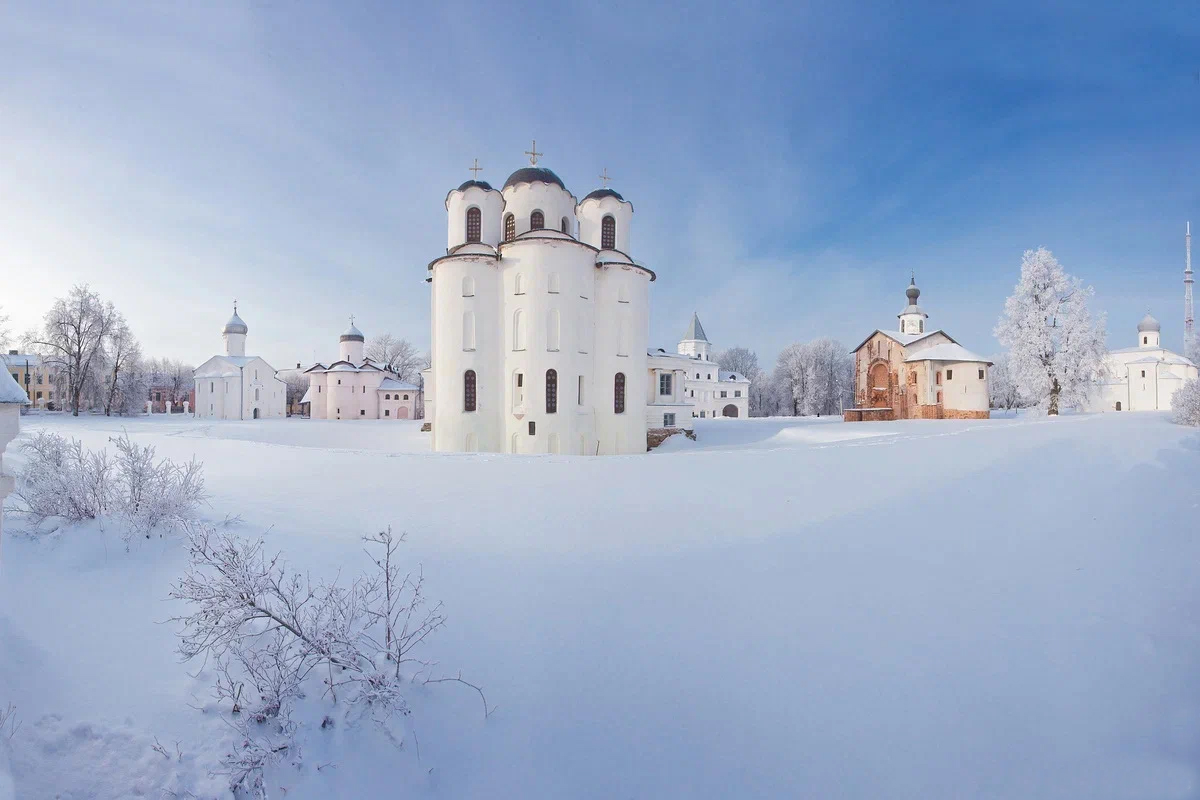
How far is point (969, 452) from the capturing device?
12172mm

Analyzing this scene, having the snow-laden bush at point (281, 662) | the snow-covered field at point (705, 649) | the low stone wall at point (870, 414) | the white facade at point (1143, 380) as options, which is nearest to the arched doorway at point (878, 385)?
the low stone wall at point (870, 414)

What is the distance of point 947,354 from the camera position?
33.7m

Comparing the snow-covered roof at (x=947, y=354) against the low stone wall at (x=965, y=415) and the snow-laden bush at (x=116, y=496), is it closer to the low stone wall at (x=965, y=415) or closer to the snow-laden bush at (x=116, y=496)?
the low stone wall at (x=965, y=415)

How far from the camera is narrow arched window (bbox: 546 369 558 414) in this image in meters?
21.8

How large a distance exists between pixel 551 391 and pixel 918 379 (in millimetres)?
26704

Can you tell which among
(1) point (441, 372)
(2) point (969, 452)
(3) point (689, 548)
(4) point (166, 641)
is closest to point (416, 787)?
(4) point (166, 641)

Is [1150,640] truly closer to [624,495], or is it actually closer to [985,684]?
[985,684]

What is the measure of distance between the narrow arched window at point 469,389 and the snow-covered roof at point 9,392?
18073mm

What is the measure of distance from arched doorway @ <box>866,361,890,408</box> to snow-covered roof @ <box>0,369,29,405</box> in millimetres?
41607

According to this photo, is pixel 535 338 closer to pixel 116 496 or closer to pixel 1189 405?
pixel 116 496

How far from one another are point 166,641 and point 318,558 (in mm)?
1610

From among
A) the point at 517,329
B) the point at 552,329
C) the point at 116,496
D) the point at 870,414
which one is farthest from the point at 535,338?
the point at 870,414

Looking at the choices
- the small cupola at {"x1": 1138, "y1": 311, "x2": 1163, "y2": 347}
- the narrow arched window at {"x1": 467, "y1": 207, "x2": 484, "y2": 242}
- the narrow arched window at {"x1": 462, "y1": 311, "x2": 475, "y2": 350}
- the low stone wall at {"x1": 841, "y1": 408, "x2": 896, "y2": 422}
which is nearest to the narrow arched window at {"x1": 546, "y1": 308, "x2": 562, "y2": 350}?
the narrow arched window at {"x1": 462, "y1": 311, "x2": 475, "y2": 350}

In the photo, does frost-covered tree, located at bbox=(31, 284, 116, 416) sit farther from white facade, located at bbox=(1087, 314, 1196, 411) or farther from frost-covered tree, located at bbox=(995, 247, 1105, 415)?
white facade, located at bbox=(1087, 314, 1196, 411)
